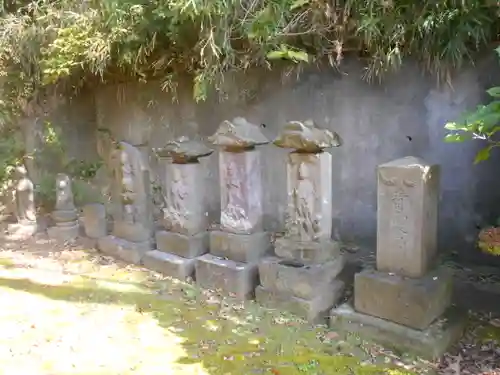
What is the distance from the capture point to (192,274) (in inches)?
224

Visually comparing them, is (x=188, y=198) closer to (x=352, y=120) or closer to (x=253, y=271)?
(x=253, y=271)

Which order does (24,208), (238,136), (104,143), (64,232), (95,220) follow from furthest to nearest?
1. (104,143)
2. (24,208)
3. (64,232)
4. (95,220)
5. (238,136)

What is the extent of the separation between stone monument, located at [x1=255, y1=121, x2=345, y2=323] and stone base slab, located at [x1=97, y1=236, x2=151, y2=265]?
2033mm

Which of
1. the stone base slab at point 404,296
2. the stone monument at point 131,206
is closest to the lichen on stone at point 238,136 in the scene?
the stone monument at point 131,206

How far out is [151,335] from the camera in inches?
165

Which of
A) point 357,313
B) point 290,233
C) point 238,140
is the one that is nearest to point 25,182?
Result: point 238,140

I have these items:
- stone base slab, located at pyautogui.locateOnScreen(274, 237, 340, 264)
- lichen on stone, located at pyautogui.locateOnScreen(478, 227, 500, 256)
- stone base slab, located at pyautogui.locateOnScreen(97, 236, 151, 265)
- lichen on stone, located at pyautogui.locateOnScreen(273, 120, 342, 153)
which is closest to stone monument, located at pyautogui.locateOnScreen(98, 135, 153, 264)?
stone base slab, located at pyautogui.locateOnScreen(97, 236, 151, 265)

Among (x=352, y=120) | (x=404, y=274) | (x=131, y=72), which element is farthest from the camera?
(x=131, y=72)

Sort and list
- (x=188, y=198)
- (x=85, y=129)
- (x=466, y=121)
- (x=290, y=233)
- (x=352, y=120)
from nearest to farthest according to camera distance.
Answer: (x=466, y=121), (x=290, y=233), (x=352, y=120), (x=188, y=198), (x=85, y=129)

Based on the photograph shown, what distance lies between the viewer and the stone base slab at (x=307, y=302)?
4.63m

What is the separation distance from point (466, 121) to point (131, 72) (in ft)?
18.2

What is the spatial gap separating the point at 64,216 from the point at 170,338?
403 centimetres

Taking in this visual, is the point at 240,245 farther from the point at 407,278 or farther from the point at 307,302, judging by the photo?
the point at 407,278

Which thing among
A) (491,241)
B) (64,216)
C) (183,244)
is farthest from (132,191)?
(491,241)
